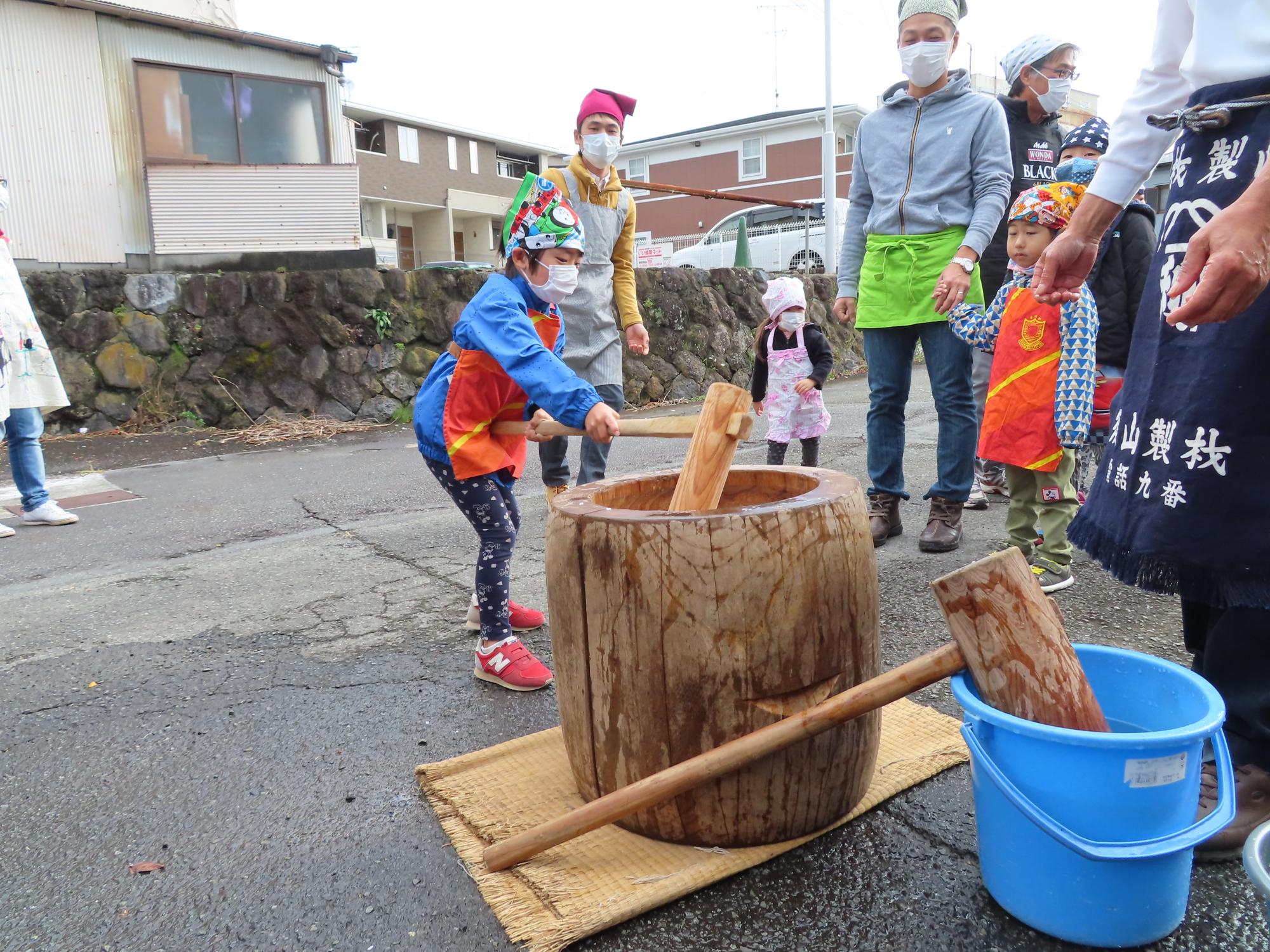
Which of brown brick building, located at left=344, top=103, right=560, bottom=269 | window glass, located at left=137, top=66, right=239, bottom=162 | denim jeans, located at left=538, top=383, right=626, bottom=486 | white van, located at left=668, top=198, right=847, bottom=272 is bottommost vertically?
denim jeans, located at left=538, top=383, right=626, bottom=486

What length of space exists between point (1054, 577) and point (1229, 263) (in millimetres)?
2150

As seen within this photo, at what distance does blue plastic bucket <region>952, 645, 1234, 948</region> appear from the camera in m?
1.28

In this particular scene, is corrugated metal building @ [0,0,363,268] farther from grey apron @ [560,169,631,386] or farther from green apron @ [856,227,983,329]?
green apron @ [856,227,983,329]

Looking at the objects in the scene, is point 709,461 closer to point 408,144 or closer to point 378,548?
point 378,548

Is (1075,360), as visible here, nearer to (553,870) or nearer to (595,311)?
(595,311)

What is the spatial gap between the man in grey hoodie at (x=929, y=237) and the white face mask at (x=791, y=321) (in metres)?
1.20

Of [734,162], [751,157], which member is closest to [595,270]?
[751,157]

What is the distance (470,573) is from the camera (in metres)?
3.69

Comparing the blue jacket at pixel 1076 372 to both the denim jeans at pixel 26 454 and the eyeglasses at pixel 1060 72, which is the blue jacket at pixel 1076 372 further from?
the denim jeans at pixel 26 454

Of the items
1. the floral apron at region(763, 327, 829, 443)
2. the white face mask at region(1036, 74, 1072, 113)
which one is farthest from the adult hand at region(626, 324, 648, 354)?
the white face mask at region(1036, 74, 1072, 113)

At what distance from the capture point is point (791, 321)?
16.5ft

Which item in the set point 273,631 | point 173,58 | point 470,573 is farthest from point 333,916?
point 173,58

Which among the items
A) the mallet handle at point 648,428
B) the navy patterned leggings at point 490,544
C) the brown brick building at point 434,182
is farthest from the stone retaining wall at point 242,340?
the brown brick building at point 434,182

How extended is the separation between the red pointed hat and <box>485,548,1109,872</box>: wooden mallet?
120 inches
